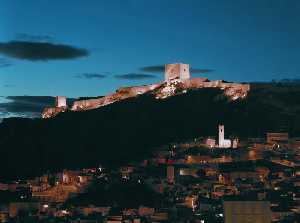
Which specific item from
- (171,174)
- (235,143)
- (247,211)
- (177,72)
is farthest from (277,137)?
(247,211)

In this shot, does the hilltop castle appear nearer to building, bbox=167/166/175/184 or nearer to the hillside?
the hillside

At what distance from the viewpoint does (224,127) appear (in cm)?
7294

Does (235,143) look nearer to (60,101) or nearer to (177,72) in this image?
(177,72)

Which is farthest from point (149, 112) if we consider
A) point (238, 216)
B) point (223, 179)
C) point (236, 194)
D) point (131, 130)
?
point (238, 216)

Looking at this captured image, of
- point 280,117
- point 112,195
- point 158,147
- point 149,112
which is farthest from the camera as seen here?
point 149,112

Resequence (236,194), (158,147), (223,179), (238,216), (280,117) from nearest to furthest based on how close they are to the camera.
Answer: (238,216) → (236,194) → (223,179) → (158,147) → (280,117)

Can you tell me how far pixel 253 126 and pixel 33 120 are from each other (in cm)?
2541

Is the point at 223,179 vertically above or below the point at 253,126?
below

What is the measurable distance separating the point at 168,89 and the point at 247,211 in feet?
169

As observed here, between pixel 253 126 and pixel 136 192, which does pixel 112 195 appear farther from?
pixel 253 126

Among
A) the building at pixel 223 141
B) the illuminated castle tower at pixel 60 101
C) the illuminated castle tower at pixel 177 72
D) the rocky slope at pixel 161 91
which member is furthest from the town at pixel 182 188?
the illuminated castle tower at pixel 60 101

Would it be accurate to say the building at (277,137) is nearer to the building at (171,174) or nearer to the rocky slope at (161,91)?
the building at (171,174)

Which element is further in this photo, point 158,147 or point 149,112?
point 149,112

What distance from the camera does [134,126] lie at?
77.6 m
